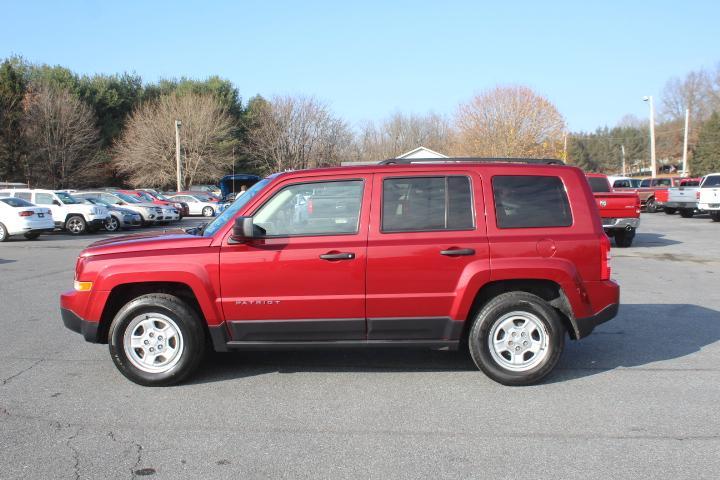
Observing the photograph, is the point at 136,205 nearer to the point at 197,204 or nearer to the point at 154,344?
the point at 197,204

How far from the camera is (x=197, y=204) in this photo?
3622 cm

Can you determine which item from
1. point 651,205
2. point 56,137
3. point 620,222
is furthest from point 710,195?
point 56,137

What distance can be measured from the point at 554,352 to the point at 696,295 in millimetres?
5397

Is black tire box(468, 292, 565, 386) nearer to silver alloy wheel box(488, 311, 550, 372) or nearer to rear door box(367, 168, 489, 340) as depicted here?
silver alloy wheel box(488, 311, 550, 372)

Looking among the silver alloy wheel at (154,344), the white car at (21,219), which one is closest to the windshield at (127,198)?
the white car at (21,219)

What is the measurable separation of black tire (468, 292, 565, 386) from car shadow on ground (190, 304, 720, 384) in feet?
0.89

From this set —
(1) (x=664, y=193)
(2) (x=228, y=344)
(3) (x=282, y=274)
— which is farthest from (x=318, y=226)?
(1) (x=664, y=193)

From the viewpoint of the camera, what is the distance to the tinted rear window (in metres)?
5.01

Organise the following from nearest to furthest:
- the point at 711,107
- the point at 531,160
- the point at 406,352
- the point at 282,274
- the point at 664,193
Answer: the point at 282,274, the point at 531,160, the point at 406,352, the point at 664,193, the point at 711,107

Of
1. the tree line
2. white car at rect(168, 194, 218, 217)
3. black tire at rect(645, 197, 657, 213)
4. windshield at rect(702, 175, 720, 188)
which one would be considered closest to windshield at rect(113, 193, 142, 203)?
white car at rect(168, 194, 218, 217)

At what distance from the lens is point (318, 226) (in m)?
4.97

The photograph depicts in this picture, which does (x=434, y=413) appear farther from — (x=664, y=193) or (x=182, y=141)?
→ (x=182, y=141)

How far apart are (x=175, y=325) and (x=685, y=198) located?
93.0 ft

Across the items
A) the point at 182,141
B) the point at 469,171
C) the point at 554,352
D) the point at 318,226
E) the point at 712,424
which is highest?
the point at 182,141
